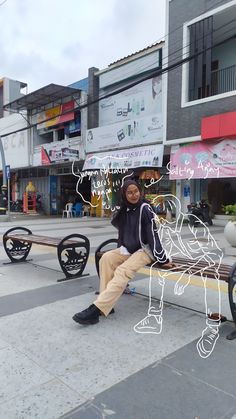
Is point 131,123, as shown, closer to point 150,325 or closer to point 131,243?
point 131,243

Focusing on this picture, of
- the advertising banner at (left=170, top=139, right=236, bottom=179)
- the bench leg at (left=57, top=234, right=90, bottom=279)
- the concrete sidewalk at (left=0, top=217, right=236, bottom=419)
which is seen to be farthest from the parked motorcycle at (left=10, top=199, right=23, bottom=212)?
the concrete sidewalk at (left=0, top=217, right=236, bottom=419)

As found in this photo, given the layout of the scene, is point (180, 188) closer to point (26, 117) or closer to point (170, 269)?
point (170, 269)

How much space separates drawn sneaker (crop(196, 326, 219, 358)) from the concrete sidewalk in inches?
1.9

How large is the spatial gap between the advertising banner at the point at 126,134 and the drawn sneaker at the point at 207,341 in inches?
489

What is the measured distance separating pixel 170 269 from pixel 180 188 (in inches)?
450

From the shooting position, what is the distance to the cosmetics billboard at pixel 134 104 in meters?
16.4

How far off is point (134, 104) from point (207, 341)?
50.7 feet

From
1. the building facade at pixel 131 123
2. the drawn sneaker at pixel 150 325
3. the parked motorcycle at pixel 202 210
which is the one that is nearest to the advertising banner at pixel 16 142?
the building facade at pixel 131 123

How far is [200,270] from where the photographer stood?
3896mm

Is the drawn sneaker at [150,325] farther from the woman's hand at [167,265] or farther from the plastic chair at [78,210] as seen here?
the plastic chair at [78,210]

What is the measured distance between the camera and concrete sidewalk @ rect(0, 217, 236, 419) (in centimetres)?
246

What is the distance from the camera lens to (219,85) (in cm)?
1489

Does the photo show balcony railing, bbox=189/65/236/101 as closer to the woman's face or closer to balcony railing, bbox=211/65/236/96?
balcony railing, bbox=211/65/236/96

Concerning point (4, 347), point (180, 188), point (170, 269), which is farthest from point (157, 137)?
point (4, 347)
